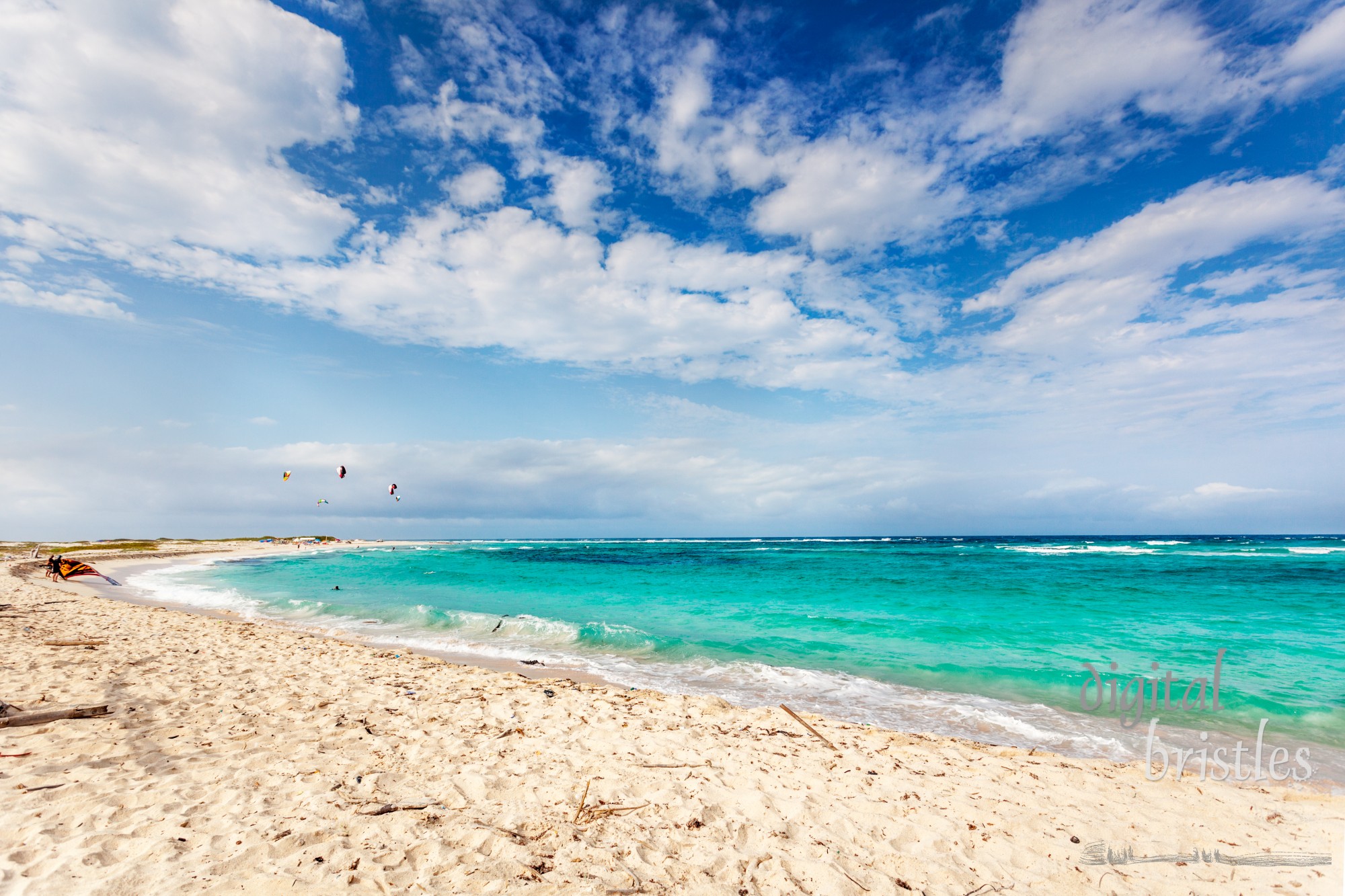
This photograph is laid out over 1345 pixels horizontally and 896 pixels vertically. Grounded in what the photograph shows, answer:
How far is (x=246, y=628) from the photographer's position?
14.0 meters

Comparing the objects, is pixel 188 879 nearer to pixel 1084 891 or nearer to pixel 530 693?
pixel 530 693

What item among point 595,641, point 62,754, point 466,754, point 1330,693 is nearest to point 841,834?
point 466,754

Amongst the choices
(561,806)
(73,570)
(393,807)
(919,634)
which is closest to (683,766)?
(561,806)

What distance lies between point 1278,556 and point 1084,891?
6656cm

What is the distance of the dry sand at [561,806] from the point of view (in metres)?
3.82

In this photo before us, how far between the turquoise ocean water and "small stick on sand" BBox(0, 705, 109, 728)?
23.0 feet

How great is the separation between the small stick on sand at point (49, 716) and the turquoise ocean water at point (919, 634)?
7.02 m

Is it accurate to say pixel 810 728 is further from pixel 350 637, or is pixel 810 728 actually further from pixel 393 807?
pixel 350 637

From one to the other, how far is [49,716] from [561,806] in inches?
243

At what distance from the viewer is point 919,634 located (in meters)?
15.2

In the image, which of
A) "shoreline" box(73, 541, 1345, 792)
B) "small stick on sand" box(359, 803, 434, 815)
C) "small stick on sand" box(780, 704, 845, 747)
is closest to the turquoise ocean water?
"shoreline" box(73, 541, 1345, 792)

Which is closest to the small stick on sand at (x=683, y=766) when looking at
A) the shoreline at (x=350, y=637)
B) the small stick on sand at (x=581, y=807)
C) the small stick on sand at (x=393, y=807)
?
the small stick on sand at (x=581, y=807)

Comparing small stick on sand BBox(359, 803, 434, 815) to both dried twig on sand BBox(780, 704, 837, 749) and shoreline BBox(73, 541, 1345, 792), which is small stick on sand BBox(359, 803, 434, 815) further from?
shoreline BBox(73, 541, 1345, 792)

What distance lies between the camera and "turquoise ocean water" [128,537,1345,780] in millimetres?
8906
